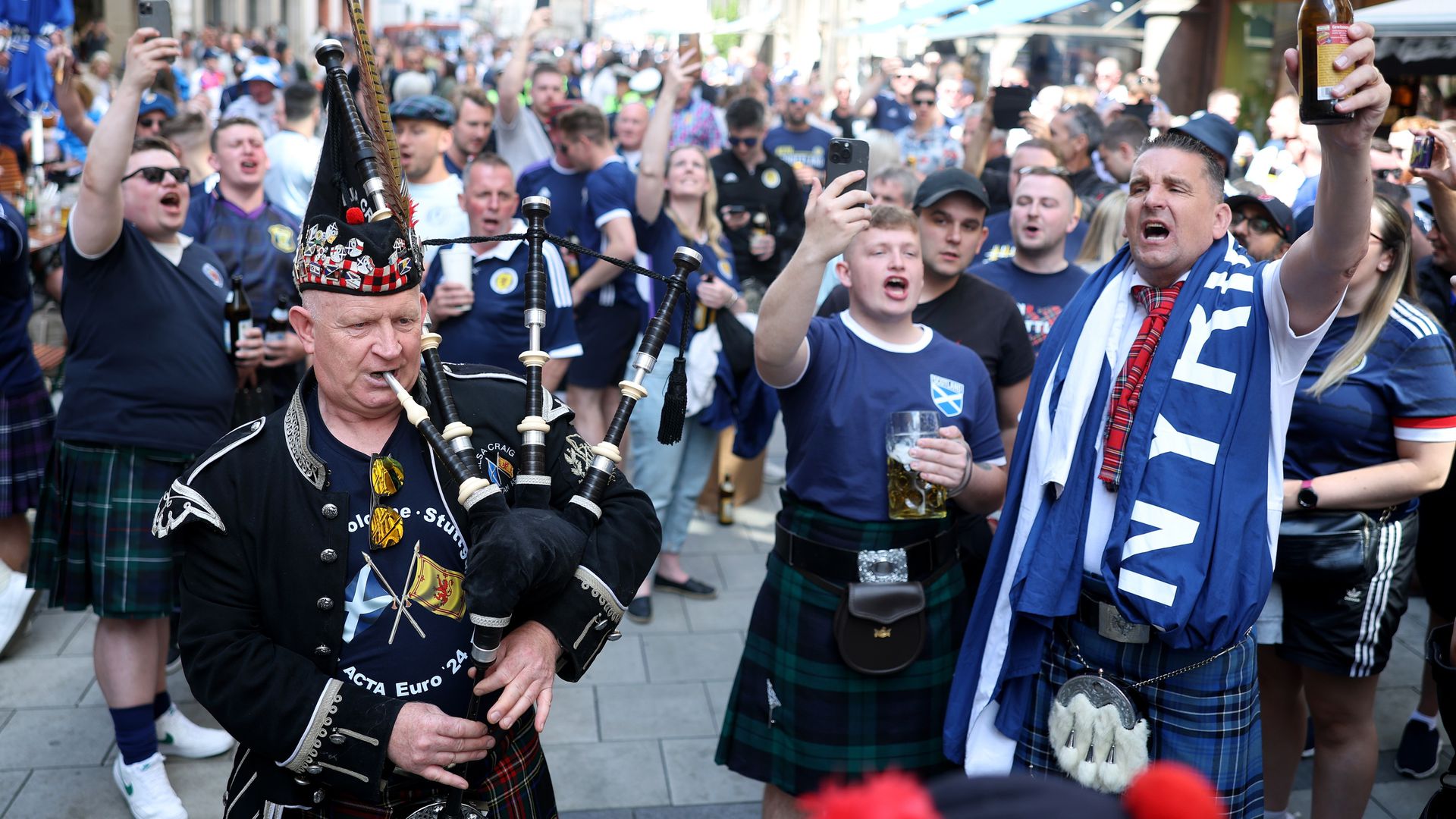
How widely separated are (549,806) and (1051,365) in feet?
4.98

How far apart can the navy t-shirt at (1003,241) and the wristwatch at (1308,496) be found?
7.24 ft

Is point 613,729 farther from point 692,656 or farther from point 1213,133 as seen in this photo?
point 1213,133

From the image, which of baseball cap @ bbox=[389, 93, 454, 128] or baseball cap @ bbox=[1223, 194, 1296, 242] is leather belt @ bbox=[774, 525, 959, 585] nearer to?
baseball cap @ bbox=[1223, 194, 1296, 242]

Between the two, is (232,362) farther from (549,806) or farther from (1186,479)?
(1186,479)

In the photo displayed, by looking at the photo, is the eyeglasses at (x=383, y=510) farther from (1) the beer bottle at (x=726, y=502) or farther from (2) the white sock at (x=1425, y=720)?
(1) the beer bottle at (x=726, y=502)

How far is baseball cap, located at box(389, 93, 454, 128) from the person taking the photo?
5.38 metres

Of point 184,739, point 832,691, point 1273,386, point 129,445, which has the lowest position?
point 184,739

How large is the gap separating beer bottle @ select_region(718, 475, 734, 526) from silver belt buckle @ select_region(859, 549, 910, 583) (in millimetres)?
3393

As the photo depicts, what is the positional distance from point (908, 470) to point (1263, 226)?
75.8 inches

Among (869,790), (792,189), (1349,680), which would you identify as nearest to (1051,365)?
(1349,680)

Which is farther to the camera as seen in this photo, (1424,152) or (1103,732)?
(1424,152)

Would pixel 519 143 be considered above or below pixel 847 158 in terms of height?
above

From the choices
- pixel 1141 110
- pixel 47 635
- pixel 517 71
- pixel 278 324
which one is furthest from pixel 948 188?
pixel 1141 110

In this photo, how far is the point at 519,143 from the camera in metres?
7.88
